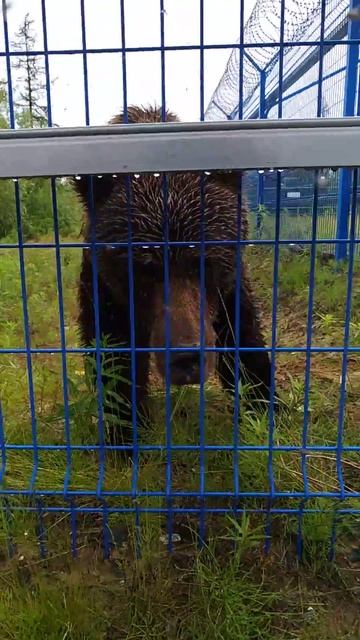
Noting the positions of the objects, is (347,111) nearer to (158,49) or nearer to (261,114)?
(261,114)

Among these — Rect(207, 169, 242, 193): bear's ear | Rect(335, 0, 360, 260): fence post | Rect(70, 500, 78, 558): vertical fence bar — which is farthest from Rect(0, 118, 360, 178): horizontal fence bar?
Rect(335, 0, 360, 260): fence post

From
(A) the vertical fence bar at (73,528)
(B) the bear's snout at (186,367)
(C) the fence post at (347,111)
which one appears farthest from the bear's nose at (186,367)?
(C) the fence post at (347,111)

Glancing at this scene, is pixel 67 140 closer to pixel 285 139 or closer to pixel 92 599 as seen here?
pixel 285 139

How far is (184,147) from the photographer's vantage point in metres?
1.74

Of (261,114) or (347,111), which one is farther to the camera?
(347,111)

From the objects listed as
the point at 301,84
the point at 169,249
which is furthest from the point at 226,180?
the point at 301,84

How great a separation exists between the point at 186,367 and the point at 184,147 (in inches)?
35.9

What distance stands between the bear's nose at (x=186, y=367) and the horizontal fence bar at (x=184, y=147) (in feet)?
2.68

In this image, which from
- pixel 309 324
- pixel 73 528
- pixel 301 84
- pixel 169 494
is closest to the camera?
pixel 309 324

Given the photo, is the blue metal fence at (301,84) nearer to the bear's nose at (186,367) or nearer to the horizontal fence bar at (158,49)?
the horizontal fence bar at (158,49)

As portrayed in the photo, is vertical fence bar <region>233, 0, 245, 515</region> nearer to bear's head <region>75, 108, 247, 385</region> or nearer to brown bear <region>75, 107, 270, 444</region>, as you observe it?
brown bear <region>75, 107, 270, 444</region>

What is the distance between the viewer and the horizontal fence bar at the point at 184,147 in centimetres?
173

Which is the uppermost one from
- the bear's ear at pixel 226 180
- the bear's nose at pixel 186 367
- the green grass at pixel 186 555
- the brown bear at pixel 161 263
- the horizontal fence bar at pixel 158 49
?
the horizontal fence bar at pixel 158 49

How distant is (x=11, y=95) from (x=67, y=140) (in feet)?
1.02
